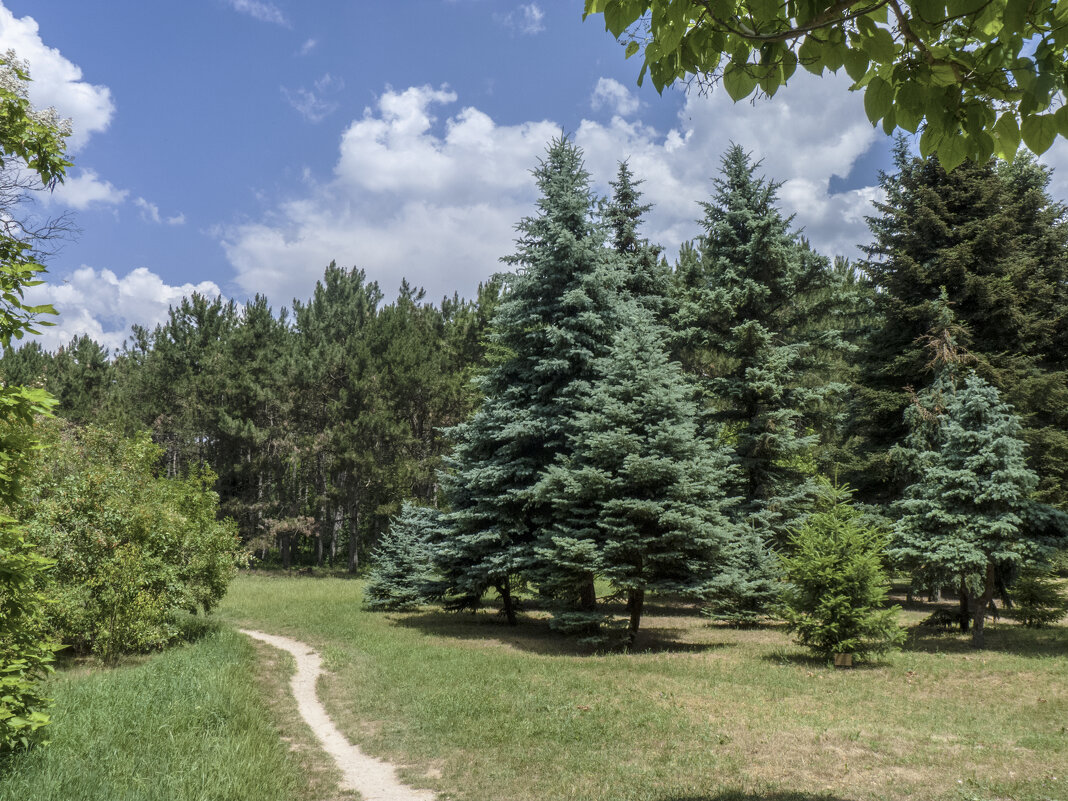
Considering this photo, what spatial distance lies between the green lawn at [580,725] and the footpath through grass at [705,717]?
0.04m

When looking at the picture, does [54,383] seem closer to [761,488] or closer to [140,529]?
[140,529]

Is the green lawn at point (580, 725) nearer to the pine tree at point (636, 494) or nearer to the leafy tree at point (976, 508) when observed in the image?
the pine tree at point (636, 494)

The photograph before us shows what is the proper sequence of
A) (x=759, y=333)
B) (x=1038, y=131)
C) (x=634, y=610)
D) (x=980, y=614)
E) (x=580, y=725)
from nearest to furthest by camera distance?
1. (x=1038, y=131)
2. (x=580, y=725)
3. (x=980, y=614)
4. (x=634, y=610)
5. (x=759, y=333)

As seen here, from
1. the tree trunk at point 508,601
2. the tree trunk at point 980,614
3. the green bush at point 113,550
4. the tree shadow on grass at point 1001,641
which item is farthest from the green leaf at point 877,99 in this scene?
the tree trunk at point 508,601

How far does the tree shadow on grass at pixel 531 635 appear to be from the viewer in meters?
13.8

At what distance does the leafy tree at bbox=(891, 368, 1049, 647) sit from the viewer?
12984 millimetres

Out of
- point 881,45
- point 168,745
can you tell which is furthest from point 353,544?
point 881,45

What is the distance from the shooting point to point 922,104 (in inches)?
100.0

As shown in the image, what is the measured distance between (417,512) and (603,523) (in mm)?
11026

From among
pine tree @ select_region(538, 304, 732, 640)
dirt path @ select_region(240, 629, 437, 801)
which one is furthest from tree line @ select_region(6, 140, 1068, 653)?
dirt path @ select_region(240, 629, 437, 801)

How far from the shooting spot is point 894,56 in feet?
8.32

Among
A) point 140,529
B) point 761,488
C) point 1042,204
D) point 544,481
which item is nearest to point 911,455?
point 761,488

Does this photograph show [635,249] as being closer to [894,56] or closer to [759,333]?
[759,333]

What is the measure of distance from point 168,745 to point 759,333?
18.2 meters
